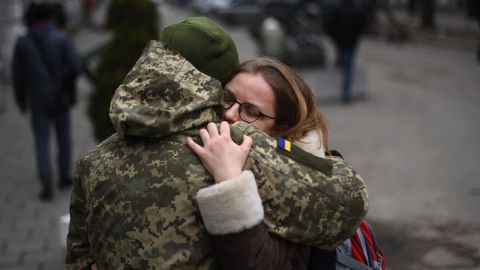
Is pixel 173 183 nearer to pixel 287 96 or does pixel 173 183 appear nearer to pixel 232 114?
pixel 232 114

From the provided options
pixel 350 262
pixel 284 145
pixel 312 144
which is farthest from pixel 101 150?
pixel 350 262

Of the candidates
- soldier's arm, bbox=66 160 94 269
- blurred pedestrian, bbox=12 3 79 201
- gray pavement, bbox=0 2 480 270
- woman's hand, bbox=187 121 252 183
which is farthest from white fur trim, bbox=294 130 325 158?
blurred pedestrian, bbox=12 3 79 201

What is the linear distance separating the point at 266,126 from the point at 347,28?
9.42m

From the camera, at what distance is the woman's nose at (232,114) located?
1.83 metres

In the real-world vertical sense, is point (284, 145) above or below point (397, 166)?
above

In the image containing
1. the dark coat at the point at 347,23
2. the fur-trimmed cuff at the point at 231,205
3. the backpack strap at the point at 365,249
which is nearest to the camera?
the fur-trimmed cuff at the point at 231,205

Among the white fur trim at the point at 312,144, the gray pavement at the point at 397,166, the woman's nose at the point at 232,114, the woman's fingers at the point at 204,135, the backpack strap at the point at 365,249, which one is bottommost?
the gray pavement at the point at 397,166

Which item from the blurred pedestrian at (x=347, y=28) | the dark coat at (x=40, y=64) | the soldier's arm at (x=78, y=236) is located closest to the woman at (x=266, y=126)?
the soldier's arm at (x=78, y=236)

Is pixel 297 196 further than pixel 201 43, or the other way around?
pixel 201 43

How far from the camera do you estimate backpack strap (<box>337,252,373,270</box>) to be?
1.91m

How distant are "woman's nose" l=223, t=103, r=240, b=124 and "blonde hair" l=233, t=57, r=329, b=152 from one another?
0.36ft

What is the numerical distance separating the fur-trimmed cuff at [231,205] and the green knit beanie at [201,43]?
37 centimetres

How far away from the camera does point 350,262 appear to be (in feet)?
6.40

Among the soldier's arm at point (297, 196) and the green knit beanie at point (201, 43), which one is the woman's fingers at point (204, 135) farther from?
the green knit beanie at point (201, 43)
